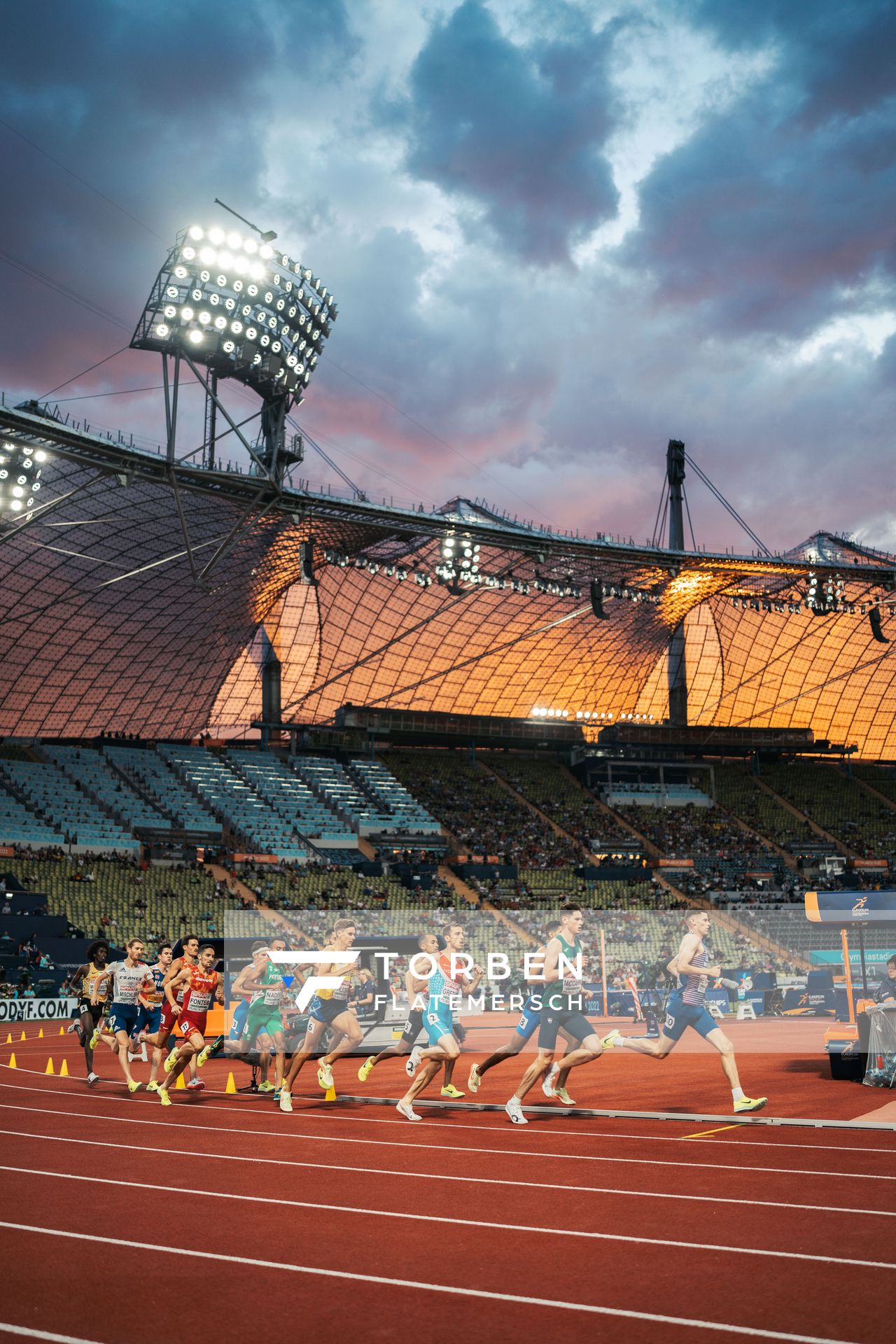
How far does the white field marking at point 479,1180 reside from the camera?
7320mm

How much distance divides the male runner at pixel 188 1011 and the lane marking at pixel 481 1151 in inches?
48.9

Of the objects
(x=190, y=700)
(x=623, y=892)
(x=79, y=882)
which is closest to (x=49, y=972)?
(x=79, y=882)

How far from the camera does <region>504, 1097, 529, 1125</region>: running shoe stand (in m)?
11.3

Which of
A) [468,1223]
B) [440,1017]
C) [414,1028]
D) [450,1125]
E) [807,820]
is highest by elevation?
[807,820]

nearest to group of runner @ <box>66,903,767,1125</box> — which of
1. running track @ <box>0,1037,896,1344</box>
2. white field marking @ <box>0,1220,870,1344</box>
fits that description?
running track @ <box>0,1037,896,1344</box>

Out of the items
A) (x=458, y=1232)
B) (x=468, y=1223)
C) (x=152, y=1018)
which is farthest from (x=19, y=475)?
(x=458, y=1232)

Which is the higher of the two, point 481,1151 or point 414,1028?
point 414,1028

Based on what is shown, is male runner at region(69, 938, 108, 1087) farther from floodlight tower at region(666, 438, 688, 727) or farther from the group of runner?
floodlight tower at region(666, 438, 688, 727)

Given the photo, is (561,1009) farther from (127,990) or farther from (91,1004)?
(91,1004)

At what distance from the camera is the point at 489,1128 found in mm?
11164

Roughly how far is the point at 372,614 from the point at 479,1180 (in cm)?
5539

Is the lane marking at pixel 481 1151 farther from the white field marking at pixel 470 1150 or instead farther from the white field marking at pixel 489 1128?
the white field marking at pixel 489 1128

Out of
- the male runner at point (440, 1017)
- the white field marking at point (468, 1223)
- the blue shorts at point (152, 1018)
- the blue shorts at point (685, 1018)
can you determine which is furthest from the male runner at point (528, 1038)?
the blue shorts at point (152, 1018)

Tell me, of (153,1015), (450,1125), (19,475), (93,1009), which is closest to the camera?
(450,1125)
